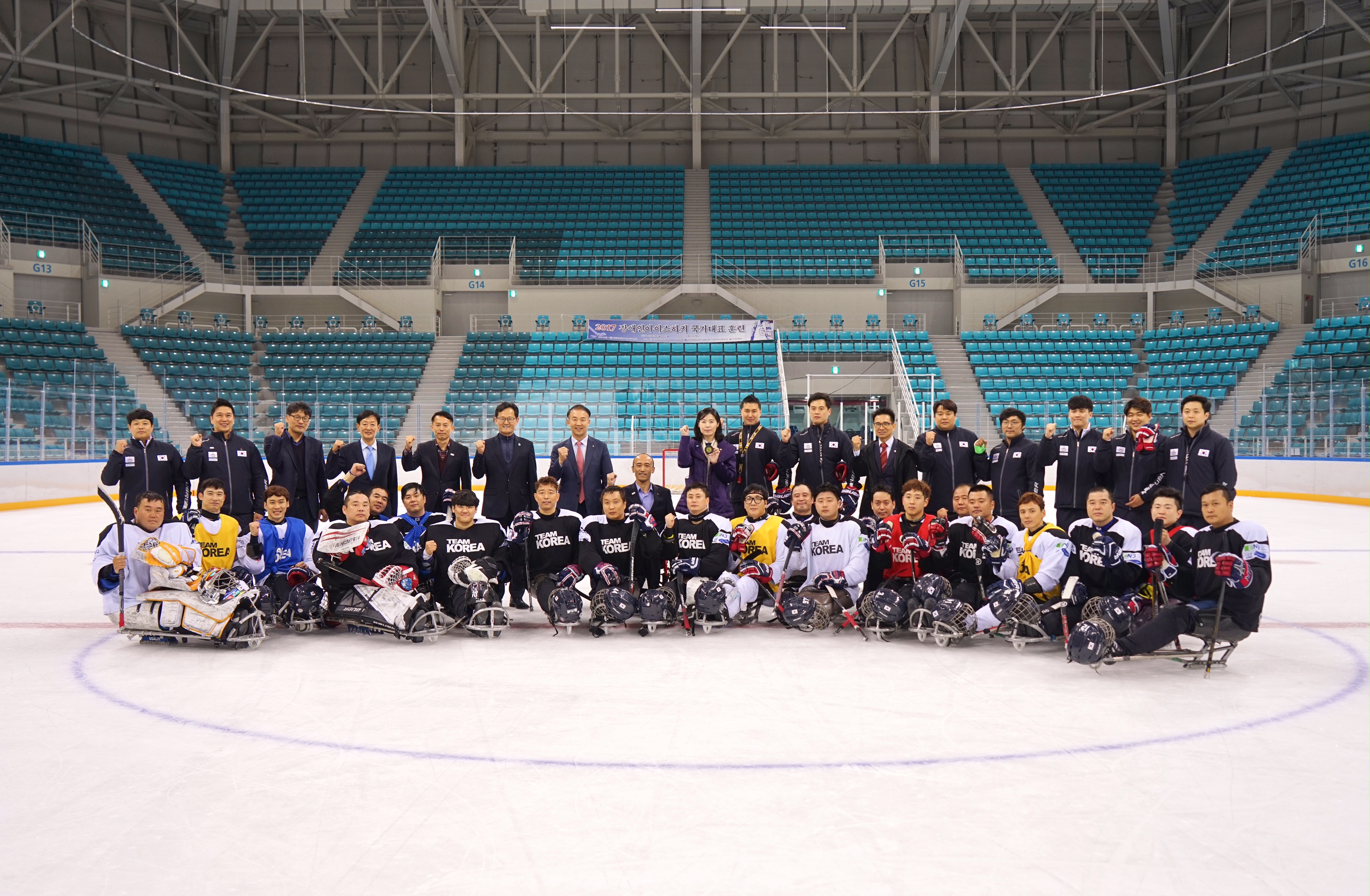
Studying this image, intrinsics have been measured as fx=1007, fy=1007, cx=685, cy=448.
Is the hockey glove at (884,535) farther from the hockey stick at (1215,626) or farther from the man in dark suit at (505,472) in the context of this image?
the man in dark suit at (505,472)

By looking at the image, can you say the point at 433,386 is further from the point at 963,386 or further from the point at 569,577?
the point at 569,577

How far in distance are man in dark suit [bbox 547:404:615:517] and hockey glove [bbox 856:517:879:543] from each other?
234 cm

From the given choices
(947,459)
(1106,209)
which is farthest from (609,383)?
(1106,209)

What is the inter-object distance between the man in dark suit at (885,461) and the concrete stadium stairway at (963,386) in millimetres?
13348

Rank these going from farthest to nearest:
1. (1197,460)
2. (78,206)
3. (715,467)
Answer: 1. (78,206)
2. (715,467)
3. (1197,460)

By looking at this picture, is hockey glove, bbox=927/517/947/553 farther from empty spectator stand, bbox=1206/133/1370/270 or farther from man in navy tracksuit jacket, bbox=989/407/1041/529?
empty spectator stand, bbox=1206/133/1370/270

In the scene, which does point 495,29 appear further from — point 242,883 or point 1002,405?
point 242,883

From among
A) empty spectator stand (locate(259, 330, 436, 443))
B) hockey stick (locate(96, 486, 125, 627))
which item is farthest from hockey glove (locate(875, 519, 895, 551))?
empty spectator stand (locate(259, 330, 436, 443))

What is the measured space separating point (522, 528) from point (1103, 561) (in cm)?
423

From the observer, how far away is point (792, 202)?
3316 cm

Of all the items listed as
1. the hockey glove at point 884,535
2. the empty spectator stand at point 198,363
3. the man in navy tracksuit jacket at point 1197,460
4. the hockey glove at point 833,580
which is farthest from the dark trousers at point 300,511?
the empty spectator stand at point 198,363

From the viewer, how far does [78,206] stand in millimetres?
29531

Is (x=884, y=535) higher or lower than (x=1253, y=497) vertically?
higher

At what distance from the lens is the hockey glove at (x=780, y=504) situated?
27.6 ft
